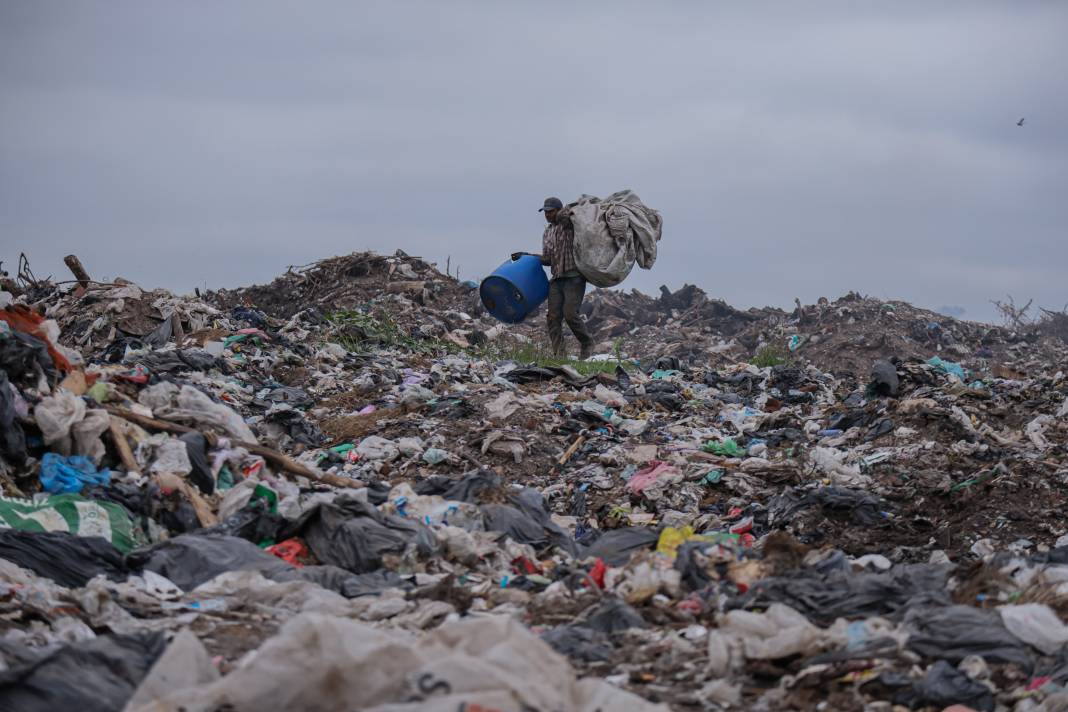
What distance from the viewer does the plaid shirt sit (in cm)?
1210

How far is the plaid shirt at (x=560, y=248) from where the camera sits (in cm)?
1210

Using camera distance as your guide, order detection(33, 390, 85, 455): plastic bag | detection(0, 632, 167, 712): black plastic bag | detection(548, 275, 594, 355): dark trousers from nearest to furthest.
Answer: detection(0, 632, 167, 712): black plastic bag → detection(33, 390, 85, 455): plastic bag → detection(548, 275, 594, 355): dark trousers

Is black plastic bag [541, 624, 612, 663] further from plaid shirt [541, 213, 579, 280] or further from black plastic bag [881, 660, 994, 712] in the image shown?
plaid shirt [541, 213, 579, 280]

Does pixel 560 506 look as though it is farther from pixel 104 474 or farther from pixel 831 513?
pixel 104 474

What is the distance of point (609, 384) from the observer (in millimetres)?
10492

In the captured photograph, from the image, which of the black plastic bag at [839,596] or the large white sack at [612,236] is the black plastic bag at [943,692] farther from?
the large white sack at [612,236]

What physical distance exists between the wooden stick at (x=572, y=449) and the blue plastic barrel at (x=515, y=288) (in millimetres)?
3794

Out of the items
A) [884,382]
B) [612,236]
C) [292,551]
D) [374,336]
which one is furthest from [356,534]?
[374,336]

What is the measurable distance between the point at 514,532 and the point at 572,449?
2.55 meters

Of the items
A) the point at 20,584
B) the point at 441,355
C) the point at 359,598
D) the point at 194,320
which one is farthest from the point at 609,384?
the point at 20,584

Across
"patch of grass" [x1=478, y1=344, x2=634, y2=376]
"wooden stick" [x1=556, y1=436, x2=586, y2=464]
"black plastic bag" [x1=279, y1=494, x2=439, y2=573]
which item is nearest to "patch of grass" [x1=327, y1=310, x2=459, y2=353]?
"patch of grass" [x1=478, y1=344, x2=634, y2=376]

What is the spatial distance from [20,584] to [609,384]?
681 cm

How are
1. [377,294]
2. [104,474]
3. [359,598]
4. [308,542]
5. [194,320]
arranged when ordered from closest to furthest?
1. [359,598]
2. [308,542]
3. [104,474]
4. [194,320]
5. [377,294]

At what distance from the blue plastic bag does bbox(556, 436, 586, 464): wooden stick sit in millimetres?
3254
